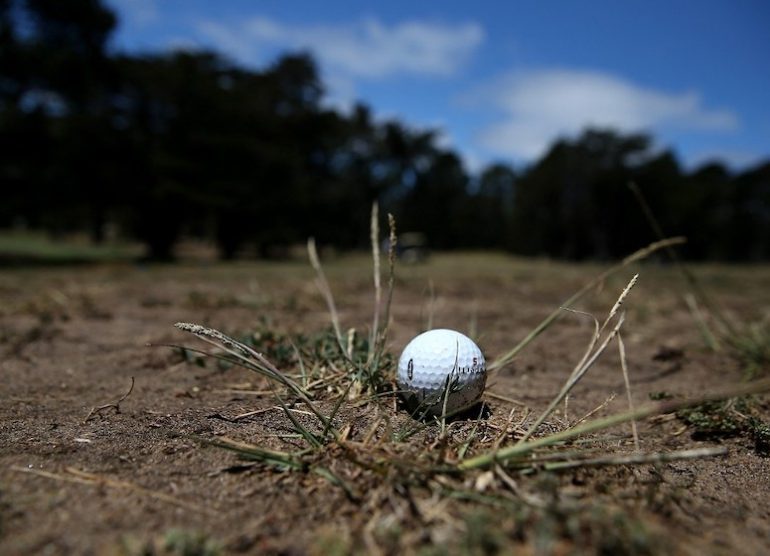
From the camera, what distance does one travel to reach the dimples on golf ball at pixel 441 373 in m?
2.11

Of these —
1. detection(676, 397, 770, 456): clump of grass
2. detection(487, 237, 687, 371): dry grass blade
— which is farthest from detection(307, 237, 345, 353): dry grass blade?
detection(676, 397, 770, 456): clump of grass

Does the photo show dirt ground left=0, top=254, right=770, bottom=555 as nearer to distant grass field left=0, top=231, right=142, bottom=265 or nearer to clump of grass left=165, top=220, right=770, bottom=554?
clump of grass left=165, top=220, right=770, bottom=554

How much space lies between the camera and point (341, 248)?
33281 millimetres

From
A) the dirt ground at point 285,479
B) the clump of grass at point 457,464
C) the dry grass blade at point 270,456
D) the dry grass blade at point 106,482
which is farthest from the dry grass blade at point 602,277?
the dry grass blade at point 106,482

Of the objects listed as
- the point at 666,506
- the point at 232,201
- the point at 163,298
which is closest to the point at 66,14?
the point at 232,201

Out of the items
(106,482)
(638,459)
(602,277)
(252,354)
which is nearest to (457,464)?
(638,459)

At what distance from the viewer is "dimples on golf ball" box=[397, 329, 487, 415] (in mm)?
2109

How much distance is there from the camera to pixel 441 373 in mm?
2121

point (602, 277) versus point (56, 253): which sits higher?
point (602, 277)

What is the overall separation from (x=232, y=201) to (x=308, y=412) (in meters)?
17.9

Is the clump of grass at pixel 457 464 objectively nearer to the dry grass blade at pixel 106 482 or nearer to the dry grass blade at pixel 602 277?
the dry grass blade at pixel 602 277

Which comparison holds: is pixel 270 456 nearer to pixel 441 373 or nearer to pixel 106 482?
pixel 106 482

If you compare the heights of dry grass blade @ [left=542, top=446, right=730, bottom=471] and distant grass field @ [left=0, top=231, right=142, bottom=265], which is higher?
dry grass blade @ [left=542, top=446, right=730, bottom=471]

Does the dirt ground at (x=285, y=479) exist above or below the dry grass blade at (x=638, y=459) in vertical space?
below
